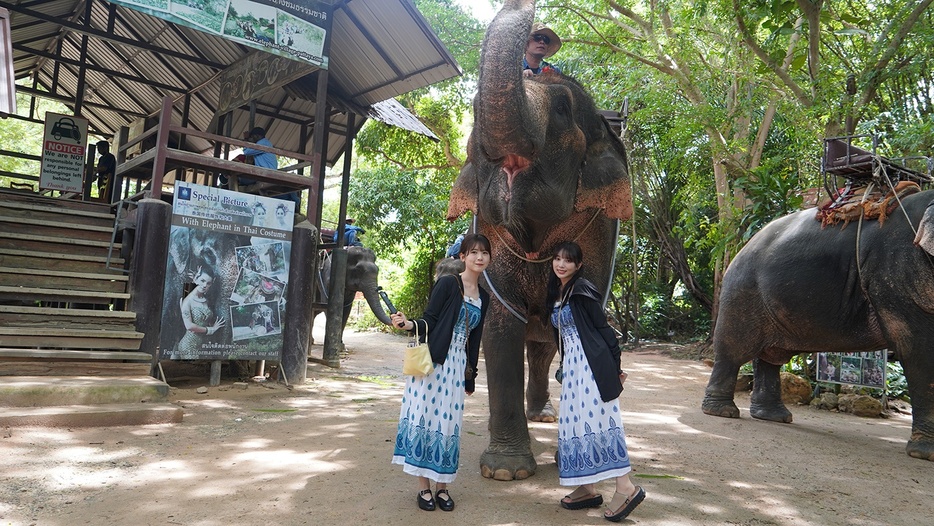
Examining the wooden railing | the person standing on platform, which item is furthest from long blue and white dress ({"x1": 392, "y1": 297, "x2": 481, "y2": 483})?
the person standing on platform

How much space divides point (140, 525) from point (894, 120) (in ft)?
33.5

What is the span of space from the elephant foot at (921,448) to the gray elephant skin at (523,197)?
2.79 metres

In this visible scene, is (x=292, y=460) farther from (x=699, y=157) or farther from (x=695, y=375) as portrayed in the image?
(x=699, y=157)

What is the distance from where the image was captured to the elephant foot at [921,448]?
4859 millimetres

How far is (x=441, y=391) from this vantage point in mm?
3311

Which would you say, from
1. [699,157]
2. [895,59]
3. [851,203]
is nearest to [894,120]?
[895,59]

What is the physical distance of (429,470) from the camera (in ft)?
10.5

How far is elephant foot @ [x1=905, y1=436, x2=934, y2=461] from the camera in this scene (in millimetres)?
4859

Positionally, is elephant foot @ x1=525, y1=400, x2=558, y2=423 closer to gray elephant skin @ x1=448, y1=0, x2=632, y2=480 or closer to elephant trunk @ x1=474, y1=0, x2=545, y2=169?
gray elephant skin @ x1=448, y1=0, x2=632, y2=480

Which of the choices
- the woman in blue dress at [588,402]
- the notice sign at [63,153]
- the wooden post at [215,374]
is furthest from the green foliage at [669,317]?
the woman in blue dress at [588,402]

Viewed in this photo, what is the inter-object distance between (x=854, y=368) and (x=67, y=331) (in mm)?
8177

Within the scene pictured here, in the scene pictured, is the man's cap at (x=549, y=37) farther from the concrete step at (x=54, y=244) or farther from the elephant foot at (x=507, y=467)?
the concrete step at (x=54, y=244)

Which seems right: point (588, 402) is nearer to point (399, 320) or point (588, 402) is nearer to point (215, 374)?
point (399, 320)

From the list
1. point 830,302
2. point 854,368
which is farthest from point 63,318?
point 854,368
